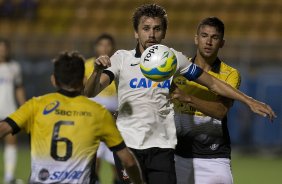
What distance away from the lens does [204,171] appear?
298 inches

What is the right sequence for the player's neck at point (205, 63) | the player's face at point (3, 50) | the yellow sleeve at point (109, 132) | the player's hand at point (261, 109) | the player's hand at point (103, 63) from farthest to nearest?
the player's face at point (3, 50) < the player's neck at point (205, 63) < the player's hand at point (261, 109) < the player's hand at point (103, 63) < the yellow sleeve at point (109, 132)

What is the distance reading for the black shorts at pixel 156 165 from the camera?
6848 mm

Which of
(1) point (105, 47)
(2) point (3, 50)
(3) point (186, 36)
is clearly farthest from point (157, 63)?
(3) point (186, 36)

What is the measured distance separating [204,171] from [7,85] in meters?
6.72

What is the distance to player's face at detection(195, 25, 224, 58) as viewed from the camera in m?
7.43

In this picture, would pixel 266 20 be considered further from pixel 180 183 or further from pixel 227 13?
pixel 180 183

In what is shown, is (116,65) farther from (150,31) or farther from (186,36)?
(186,36)

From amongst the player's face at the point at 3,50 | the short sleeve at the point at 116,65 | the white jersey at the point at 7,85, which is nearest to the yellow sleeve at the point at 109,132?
the short sleeve at the point at 116,65

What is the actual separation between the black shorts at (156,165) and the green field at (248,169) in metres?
5.65

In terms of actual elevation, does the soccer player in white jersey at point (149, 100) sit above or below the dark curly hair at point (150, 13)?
below

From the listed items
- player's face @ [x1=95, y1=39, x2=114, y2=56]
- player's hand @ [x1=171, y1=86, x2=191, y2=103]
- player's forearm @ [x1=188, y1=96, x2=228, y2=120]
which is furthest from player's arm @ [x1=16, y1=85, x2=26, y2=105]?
player's hand @ [x1=171, y1=86, x2=191, y2=103]

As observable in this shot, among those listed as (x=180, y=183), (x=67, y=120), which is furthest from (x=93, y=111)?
(x=180, y=183)

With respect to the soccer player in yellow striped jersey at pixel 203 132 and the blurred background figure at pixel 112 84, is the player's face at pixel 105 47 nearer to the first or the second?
the blurred background figure at pixel 112 84

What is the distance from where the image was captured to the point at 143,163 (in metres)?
6.90
